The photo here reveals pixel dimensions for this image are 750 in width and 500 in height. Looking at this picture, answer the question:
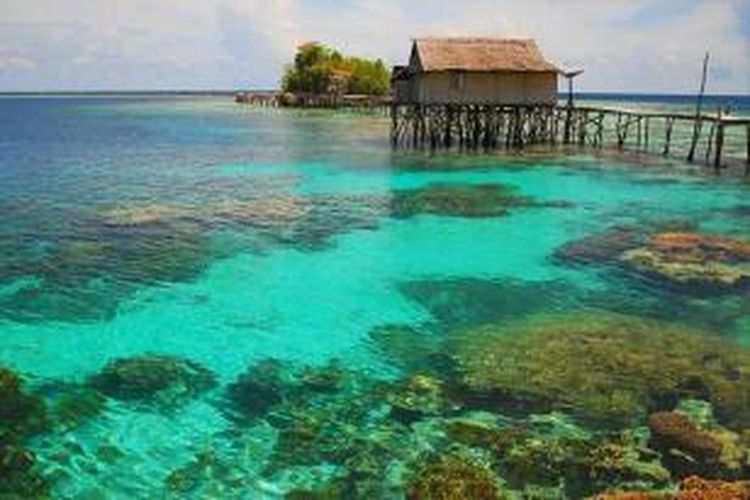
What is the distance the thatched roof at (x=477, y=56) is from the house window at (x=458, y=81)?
58cm

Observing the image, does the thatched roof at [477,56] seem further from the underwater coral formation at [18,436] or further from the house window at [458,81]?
the underwater coral formation at [18,436]

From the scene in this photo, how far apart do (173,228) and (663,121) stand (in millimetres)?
65507

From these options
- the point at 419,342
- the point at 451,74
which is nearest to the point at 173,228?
the point at 419,342

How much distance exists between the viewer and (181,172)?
32906 millimetres

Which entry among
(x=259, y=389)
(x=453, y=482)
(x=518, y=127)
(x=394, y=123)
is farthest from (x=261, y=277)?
(x=394, y=123)

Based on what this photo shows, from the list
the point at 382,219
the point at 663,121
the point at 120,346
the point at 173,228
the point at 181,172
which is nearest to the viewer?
the point at 120,346

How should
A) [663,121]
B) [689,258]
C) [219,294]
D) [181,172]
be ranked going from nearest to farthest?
[219,294] < [689,258] < [181,172] < [663,121]

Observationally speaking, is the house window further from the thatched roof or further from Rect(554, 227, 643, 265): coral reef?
Rect(554, 227, 643, 265): coral reef

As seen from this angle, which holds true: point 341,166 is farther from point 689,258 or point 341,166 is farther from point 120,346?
point 120,346

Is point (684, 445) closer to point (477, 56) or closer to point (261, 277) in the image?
point (261, 277)

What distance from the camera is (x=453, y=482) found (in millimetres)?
8070

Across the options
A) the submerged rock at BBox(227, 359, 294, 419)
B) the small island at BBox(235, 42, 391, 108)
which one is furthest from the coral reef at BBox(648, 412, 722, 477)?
the small island at BBox(235, 42, 391, 108)

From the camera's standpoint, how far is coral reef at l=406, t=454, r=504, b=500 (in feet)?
25.9

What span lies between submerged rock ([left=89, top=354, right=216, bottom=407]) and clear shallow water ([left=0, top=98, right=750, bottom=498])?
0.22m
